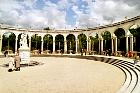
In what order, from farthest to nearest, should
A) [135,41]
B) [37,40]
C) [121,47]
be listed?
[37,40] < [121,47] < [135,41]

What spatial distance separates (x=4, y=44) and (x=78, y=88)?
2441 inches

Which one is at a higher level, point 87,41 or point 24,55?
point 87,41

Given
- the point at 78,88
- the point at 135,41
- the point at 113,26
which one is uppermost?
the point at 113,26

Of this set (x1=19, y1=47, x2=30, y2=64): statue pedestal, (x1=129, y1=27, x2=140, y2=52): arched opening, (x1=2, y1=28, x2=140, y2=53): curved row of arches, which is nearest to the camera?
(x1=19, y1=47, x2=30, y2=64): statue pedestal

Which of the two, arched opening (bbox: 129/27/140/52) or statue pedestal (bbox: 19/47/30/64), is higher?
arched opening (bbox: 129/27/140/52)

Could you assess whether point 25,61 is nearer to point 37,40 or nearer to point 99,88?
point 99,88

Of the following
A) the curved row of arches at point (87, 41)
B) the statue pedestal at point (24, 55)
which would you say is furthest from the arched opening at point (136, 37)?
the statue pedestal at point (24, 55)

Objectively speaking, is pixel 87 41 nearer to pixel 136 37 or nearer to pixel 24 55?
pixel 136 37

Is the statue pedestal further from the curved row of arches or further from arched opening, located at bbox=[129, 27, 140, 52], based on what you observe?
arched opening, located at bbox=[129, 27, 140, 52]

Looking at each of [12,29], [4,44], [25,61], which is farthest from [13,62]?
[4,44]

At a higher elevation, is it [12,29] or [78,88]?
[12,29]

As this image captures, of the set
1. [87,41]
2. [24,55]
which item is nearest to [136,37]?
[87,41]

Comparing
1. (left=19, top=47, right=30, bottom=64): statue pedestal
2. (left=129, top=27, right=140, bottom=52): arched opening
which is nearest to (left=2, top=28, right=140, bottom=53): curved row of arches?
(left=129, top=27, right=140, bottom=52): arched opening

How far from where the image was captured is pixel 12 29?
49.5m
